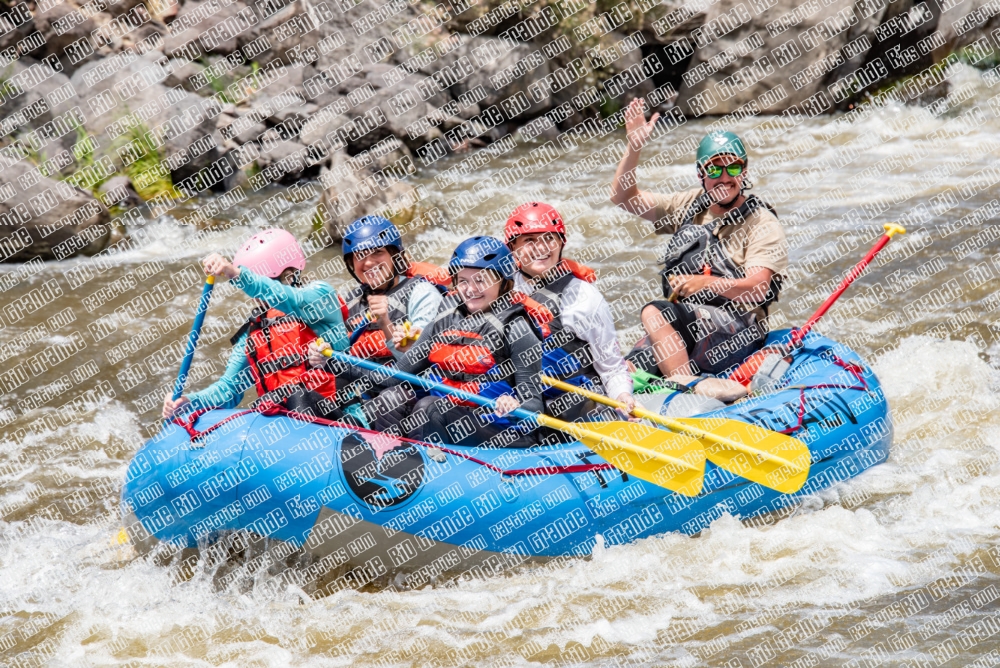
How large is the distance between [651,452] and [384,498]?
114 cm

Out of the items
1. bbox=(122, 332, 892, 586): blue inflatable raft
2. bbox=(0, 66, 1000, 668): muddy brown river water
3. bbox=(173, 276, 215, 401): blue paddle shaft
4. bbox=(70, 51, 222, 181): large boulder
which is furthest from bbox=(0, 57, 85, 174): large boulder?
bbox=(122, 332, 892, 586): blue inflatable raft

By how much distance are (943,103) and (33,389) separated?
9.69m

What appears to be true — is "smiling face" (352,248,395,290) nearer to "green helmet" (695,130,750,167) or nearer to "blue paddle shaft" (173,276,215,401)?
"blue paddle shaft" (173,276,215,401)

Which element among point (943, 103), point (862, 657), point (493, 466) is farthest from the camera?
point (943, 103)

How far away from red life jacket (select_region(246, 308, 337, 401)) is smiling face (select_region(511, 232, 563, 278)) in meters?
1.05

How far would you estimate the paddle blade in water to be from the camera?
15.1ft

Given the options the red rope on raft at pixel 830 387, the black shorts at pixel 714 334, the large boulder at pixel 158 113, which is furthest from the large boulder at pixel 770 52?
the red rope on raft at pixel 830 387

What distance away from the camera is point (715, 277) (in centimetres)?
552

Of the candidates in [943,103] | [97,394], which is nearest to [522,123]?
[943,103]

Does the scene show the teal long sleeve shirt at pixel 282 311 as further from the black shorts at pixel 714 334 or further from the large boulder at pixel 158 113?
the large boulder at pixel 158 113

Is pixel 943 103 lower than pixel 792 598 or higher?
higher

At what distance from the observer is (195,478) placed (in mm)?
4547

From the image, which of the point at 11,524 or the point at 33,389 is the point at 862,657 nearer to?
the point at 11,524

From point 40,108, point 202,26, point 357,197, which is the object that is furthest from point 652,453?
point 202,26
